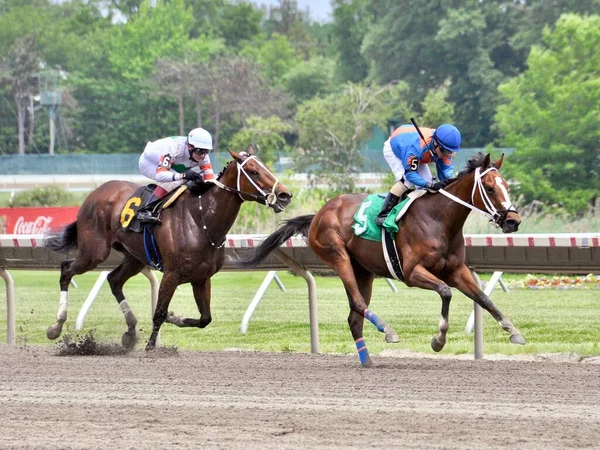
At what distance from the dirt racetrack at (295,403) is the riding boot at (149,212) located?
3.42ft

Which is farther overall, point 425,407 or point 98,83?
point 98,83

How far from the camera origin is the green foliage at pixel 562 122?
1136 inches

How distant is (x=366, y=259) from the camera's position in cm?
841

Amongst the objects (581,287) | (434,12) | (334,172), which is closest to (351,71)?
(434,12)

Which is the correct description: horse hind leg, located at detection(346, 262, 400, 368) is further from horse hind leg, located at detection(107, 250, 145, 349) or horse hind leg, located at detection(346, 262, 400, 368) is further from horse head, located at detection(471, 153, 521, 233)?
horse hind leg, located at detection(107, 250, 145, 349)

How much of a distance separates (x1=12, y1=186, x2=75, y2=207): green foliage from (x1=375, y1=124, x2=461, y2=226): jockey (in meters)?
23.9

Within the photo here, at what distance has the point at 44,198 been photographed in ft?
105

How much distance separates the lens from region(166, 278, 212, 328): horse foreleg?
901 centimetres

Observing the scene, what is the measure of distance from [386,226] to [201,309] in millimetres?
1690

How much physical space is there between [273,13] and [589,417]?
99193 millimetres

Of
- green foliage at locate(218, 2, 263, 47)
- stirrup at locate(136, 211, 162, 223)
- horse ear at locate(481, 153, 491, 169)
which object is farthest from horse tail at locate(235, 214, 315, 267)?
green foliage at locate(218, 2, 263, 47)

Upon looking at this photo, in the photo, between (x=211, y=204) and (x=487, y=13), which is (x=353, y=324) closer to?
(x=211, y=204)

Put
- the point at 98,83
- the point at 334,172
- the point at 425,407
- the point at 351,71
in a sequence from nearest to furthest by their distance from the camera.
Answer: the point at 425,407, the point at 334,172, the point at 98,83, the point at 351,71

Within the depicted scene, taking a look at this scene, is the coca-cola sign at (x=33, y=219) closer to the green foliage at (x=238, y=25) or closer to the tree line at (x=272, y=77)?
the tree line at (x=272, y=77)
